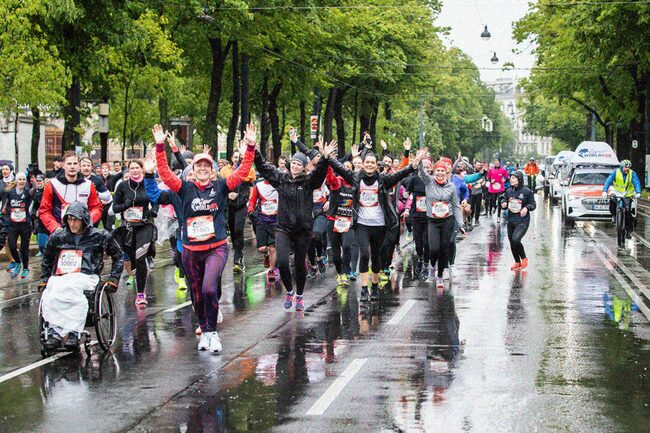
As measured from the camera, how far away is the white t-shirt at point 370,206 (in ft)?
48.2

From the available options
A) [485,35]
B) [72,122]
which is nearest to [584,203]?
[72,122]

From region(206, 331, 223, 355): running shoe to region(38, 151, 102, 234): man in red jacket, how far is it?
272cm

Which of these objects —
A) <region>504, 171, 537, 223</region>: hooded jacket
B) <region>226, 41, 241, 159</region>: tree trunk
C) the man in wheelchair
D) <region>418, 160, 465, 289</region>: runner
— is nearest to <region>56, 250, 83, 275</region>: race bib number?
the man in wheelchair

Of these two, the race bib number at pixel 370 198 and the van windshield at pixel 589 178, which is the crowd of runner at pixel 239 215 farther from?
the van windshield at pixel 589 178

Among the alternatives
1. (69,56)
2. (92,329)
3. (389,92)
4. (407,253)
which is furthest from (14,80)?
(389,92)

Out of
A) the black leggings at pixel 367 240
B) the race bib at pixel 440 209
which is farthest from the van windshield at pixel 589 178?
the black leggings at pixel 367 240

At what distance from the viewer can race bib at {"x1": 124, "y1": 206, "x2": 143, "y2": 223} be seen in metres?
14.9

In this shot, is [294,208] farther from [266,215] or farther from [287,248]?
[266,215]

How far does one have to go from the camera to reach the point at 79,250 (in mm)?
10805

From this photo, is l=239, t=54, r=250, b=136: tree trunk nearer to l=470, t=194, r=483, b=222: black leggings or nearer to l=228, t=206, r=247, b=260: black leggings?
l=470, t=194, r=483, b=222: black leggings

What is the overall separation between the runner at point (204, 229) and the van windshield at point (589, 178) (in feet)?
82.6

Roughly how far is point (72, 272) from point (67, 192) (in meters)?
2.70

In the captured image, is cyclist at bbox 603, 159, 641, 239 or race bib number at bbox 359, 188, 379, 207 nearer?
race bib number at bbox 359, 188, 379, 207

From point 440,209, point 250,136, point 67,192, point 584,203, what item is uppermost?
point 250,136
